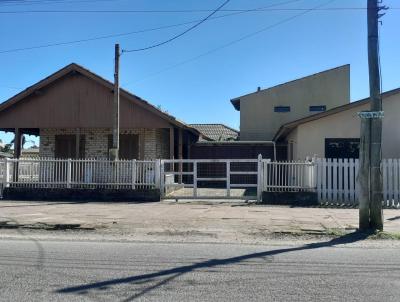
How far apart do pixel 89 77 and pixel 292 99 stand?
14.3 metres

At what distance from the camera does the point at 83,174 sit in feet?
56.1

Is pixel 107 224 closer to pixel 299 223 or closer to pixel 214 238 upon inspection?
pixel 214 238

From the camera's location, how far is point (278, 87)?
101 ft

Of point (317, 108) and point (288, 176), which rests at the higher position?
point (317, 108)

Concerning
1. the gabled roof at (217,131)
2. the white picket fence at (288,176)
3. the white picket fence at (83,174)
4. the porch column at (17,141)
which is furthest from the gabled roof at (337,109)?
the porch column at (17,141)

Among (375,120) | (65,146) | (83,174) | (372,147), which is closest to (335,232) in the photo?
(372,147)

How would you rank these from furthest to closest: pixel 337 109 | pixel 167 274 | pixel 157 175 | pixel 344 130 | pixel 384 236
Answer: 1. pixel 344 130
2. pixel 337 109
3. pixel 157 175
4. pixel 384 236
5. pixel 167 274

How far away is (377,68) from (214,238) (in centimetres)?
495

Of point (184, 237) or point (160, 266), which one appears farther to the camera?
point (184, 237)

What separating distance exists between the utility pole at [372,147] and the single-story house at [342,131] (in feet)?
26.7

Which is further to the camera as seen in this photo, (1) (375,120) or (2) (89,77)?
(2) (89,77)

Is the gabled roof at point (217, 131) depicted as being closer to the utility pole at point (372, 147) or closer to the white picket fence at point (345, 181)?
the white picket fence at point (345, 181)

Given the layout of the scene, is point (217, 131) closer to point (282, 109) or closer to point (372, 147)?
point (282, 109)

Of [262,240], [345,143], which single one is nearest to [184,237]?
[262,240]
